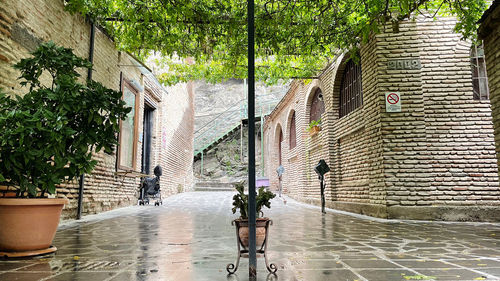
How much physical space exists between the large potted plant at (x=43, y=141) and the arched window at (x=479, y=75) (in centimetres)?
685

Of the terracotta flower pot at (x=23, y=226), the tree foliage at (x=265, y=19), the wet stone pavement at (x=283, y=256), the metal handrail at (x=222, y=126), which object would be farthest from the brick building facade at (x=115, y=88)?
the metal handrail at (x=222, y=126)

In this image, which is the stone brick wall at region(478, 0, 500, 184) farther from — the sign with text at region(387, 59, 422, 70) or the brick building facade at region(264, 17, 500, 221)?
the sign with text at region(387, 59, 422, 70)

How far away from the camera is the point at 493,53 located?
215 inches

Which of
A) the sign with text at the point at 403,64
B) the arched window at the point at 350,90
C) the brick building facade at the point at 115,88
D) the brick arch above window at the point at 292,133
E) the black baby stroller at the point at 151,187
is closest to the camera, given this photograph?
the brick building facade at the point at 115,88

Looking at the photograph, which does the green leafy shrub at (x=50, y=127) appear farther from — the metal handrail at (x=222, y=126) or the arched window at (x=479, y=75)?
the metal handrail at (x=222, y=126)

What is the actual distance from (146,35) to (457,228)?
238 inches

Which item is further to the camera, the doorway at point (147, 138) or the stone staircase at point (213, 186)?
the stone staircase at point (213, 186)

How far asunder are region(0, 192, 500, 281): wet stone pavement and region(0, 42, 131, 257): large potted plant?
1.00 ft

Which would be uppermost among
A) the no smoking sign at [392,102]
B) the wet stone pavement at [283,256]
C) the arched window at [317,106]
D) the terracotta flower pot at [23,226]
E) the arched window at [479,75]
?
the arched window at [317,106]

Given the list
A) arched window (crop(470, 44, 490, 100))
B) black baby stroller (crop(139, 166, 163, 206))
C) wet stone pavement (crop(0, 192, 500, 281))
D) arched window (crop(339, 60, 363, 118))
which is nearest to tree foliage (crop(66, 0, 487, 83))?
arched window (crop(470, 44, 490, 100))

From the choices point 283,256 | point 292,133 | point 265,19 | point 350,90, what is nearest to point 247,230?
point 283,256

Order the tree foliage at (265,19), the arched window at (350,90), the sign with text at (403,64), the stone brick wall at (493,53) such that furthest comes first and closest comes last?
1. the arched window at (350,90)
2. the sign with text at (403,64)
3. the stone brick wall at (493,53)
4. the tree foliage at (265,19)

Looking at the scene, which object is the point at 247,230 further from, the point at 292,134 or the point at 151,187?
the point at 292,134

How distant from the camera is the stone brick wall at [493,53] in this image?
5.23m
